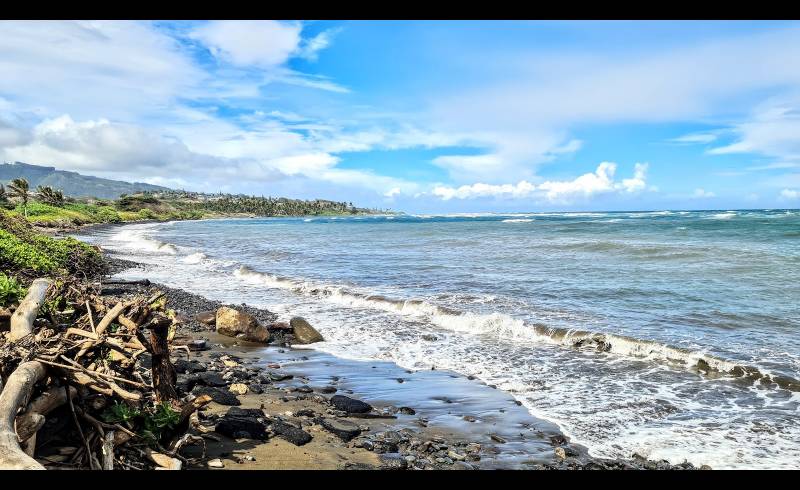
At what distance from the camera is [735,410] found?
32.8 feet

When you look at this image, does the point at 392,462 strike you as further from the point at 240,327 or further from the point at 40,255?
the point at 40,255

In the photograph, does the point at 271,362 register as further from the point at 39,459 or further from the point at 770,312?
the point at 770,312

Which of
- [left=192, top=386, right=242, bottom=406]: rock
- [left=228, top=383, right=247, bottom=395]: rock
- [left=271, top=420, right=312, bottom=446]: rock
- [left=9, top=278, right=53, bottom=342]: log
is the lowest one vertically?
[left=228, top=383, right=247, bottom=395]: rock

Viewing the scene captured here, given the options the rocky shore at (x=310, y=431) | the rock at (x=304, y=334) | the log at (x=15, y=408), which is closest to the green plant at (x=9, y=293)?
the rocky shore at (x=310, y=431)

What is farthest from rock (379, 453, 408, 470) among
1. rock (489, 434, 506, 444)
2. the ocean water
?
the ocean water

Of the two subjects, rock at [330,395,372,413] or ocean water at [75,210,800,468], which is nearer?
ocean water at [75,210,800,468]

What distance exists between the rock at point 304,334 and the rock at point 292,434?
23.1 ft

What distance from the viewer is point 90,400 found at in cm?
586

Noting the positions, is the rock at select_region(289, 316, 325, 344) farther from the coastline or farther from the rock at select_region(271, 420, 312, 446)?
the rock at select_region(271, 420, 312, 446)

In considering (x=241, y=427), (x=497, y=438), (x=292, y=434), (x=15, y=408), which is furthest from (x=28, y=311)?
(x=497, y=438)

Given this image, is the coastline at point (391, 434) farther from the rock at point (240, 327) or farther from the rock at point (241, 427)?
the rock at point (240, 327)

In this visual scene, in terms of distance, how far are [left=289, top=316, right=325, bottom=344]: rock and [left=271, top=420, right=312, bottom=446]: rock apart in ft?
23.1

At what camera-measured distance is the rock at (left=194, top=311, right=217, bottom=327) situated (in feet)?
54.9

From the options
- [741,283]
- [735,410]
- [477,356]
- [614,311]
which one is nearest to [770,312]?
[614,311]
